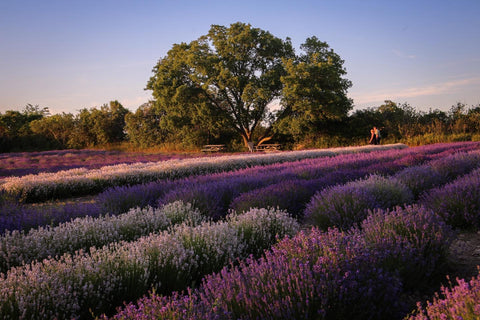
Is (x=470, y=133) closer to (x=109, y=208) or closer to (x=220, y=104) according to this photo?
(x=220, y=104)

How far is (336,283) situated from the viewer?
200 cm

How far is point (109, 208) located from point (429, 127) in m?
24.6

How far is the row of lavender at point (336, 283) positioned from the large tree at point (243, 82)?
20196 mm

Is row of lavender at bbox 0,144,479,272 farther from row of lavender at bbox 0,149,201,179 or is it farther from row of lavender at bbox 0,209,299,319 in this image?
row of lavender at bbox 0,149,201,179

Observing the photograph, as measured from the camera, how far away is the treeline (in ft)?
79.0

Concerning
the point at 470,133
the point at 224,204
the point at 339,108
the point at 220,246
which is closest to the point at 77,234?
the point at 220,246

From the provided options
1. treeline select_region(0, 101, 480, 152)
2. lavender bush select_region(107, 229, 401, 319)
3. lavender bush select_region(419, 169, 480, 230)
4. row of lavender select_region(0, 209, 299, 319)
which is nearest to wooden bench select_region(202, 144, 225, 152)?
treeline select_region(0, 101, 480, 152)

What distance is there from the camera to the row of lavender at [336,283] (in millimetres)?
1718

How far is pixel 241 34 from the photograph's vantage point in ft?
80.9

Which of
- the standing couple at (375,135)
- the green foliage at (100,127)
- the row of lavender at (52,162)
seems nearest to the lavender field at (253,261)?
the row of lavender at (52,162)

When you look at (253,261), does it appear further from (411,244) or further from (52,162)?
(52,162)

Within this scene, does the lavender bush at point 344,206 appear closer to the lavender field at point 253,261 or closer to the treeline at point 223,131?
the lavender field at point 253,261

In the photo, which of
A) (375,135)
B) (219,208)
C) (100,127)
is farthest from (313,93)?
(100,127)

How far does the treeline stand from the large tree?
1495 mm
